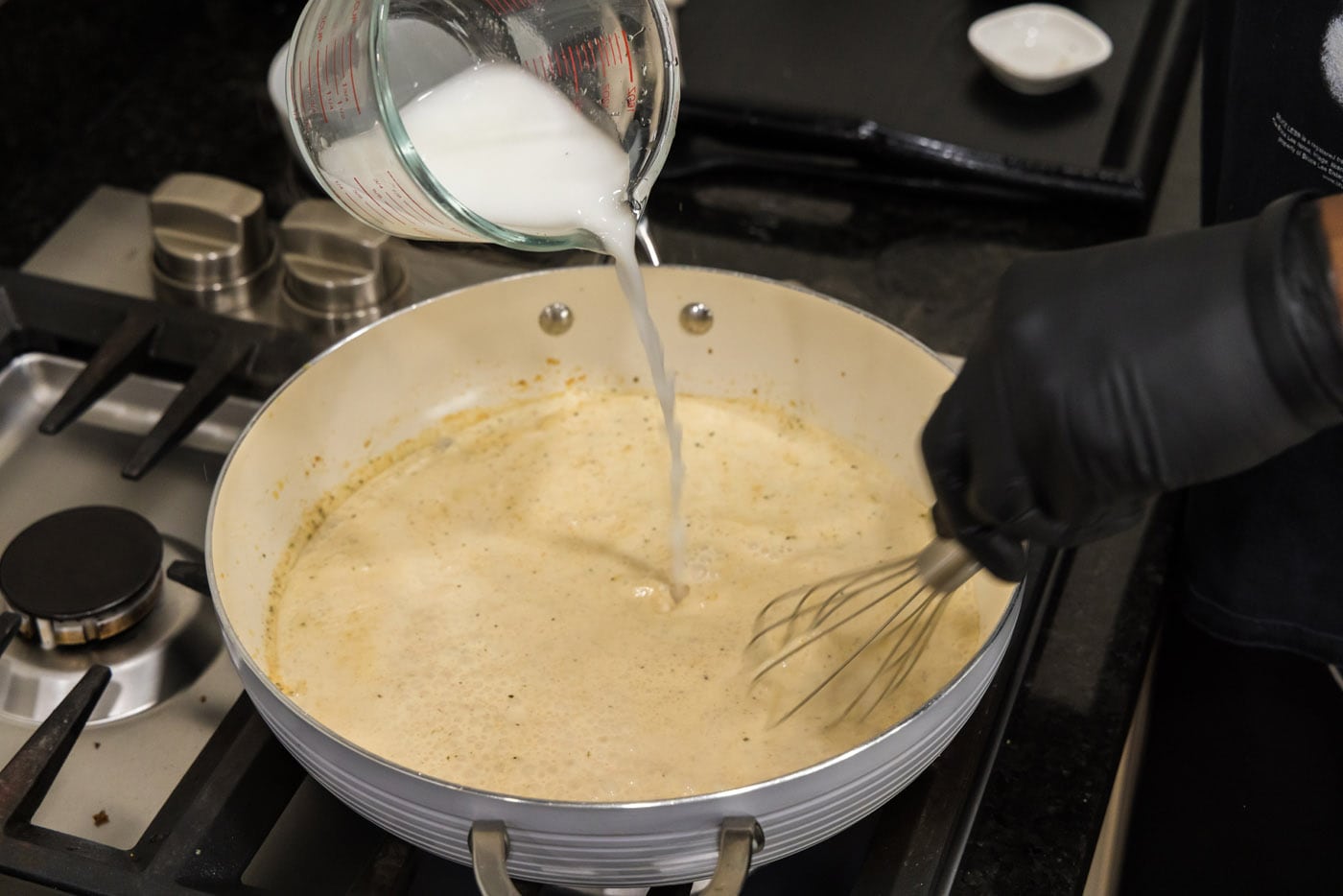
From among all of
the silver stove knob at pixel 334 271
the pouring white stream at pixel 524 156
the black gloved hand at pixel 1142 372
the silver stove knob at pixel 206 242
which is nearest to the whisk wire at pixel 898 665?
the black gloved hand at pixel 1142 372

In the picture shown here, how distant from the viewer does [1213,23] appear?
0.97 m

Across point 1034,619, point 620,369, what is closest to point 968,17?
point 620,369

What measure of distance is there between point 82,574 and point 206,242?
35 cm

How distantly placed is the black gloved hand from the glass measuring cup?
253mm

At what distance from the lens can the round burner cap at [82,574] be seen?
0.87 metres

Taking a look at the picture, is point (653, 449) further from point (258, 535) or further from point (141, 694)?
point (141, 694)

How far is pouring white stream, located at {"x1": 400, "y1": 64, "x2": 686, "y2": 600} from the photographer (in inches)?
29.7

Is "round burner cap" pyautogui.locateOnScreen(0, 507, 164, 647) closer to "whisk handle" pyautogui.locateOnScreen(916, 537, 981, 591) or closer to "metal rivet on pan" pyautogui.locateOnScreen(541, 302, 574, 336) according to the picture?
"metal rivet on pan" pyautogui.locateOnScreen(541, 302, 574, 336)

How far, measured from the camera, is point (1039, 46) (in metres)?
1.37

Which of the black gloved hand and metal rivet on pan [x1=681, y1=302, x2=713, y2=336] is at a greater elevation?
the black gloved hand

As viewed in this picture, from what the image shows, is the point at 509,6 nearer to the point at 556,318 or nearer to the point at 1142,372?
the point at 556,318

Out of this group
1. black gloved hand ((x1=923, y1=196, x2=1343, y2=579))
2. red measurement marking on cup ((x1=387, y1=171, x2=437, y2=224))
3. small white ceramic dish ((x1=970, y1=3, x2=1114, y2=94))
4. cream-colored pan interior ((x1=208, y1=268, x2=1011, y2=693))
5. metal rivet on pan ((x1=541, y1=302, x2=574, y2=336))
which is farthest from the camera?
small white ceramic dish ((x1=970, y1=3, x2=1114, y2=94))

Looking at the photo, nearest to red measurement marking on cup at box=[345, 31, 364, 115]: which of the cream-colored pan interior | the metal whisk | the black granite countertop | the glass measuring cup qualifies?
the glass measuring cup

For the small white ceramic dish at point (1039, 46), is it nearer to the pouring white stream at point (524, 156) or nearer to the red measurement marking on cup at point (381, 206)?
the pouring white stream at point (524, 156)
